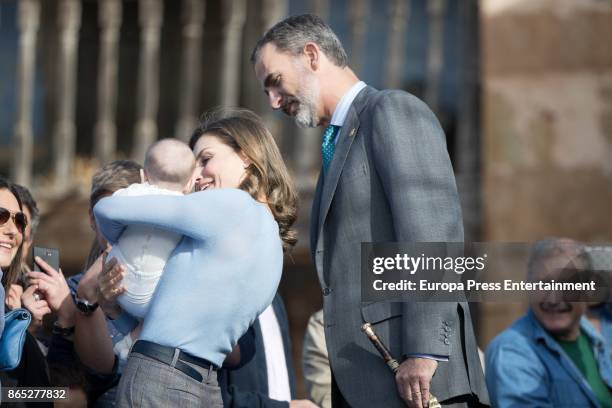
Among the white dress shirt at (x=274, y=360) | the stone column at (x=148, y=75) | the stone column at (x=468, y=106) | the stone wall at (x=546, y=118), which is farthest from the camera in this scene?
the stone column at (x=148, y=75)

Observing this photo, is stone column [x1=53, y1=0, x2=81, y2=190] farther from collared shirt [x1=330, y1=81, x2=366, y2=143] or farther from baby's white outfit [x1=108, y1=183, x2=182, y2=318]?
baby's white outfit [x1=108, y1=183, x2=182, y2=318]

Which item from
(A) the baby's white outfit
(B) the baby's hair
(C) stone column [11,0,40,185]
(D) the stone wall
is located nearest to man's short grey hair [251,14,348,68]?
(B) the baby's hair

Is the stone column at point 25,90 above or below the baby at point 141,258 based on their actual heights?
above

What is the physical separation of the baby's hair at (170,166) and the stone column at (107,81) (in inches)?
225

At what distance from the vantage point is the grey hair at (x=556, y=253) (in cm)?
415

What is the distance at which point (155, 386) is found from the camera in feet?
9.02

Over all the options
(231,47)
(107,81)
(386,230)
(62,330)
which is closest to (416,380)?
(386,230)

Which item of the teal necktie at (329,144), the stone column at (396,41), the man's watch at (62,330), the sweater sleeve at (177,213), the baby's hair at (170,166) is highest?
the stone column at (396,41)

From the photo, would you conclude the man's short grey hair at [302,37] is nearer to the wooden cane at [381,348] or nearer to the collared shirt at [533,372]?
the wooden cane at [381,348]

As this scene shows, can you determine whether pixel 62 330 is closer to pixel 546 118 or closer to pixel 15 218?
pixel 15 218

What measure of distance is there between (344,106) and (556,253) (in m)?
1.38

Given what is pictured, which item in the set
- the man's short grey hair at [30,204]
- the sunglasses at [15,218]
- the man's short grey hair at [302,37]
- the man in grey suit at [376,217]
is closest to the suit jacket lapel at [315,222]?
the man in grey suit at [376,217]

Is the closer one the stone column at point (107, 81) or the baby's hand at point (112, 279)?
the baby's hand at point (112, 279)

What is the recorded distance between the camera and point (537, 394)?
13.8 ft
